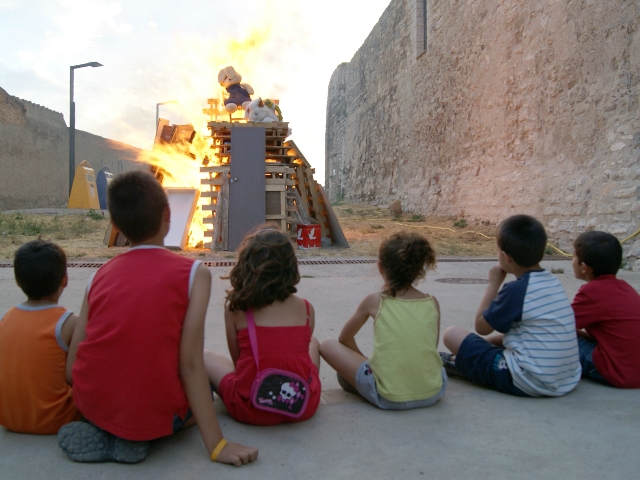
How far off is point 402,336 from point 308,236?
24.0 feet

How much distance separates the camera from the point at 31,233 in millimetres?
11328

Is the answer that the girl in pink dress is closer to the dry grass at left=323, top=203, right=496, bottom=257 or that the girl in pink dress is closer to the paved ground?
the paved ground

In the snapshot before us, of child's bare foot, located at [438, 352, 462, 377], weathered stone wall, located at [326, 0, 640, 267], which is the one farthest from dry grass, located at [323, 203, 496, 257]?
child's bare foot, located at [438, 352, 462, 377]

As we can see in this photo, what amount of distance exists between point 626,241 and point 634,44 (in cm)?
285

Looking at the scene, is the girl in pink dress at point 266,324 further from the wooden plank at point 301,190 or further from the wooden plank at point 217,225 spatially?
the wooden plank at point 301,190

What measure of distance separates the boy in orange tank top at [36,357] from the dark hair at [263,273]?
659 millimetres

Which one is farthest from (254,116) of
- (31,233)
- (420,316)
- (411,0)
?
(411,0)

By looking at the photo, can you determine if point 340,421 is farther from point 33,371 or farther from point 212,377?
point 33,371

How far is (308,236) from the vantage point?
9641 millimetres

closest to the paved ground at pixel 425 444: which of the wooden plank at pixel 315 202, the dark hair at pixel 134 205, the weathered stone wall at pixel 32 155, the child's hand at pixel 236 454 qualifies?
the child's hand at pixel 236 454

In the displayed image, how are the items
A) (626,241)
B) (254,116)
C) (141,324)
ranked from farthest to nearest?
(254,116) → (626,241) → (141,324)

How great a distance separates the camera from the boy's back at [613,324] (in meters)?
2.61

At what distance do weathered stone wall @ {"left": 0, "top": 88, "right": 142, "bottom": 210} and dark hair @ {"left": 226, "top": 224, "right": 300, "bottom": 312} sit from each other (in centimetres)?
2527

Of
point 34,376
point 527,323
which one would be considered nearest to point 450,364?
point 527,323
